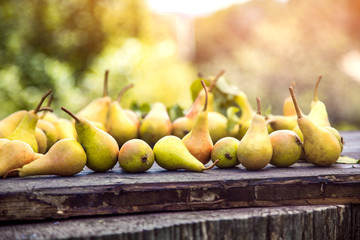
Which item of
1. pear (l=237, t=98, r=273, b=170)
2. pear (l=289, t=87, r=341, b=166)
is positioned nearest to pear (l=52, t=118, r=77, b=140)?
pear (l=237, t=98, r=273, b=170)

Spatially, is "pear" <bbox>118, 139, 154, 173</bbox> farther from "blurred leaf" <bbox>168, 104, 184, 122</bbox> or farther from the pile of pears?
"blurred leaf" <bbox>168, 104, 184, 122</bbox>

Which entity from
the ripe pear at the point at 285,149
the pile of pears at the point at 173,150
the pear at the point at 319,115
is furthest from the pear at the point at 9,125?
the pear at the point at 319,115

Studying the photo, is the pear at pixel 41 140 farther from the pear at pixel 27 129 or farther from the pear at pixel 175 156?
the pear at pixel 175 156

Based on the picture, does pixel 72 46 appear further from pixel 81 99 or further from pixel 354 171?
pixel 354 171

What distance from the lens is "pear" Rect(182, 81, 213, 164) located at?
155cm

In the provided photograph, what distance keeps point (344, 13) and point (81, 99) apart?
8.65 m

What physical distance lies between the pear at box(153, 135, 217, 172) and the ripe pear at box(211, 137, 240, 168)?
117 millimetres

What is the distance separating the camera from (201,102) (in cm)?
A: 217

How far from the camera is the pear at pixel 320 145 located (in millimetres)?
1514

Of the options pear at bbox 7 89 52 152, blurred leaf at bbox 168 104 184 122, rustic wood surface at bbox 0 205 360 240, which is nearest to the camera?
rustic wood surface at bbox 0 205 360 240

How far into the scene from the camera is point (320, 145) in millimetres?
1523

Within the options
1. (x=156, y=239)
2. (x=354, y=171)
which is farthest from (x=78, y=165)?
(x=354, y=171)

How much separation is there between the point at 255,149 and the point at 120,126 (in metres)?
0.85

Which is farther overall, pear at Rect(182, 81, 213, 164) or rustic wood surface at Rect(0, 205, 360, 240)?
pear at Rect(182, 81, 213, 164)
